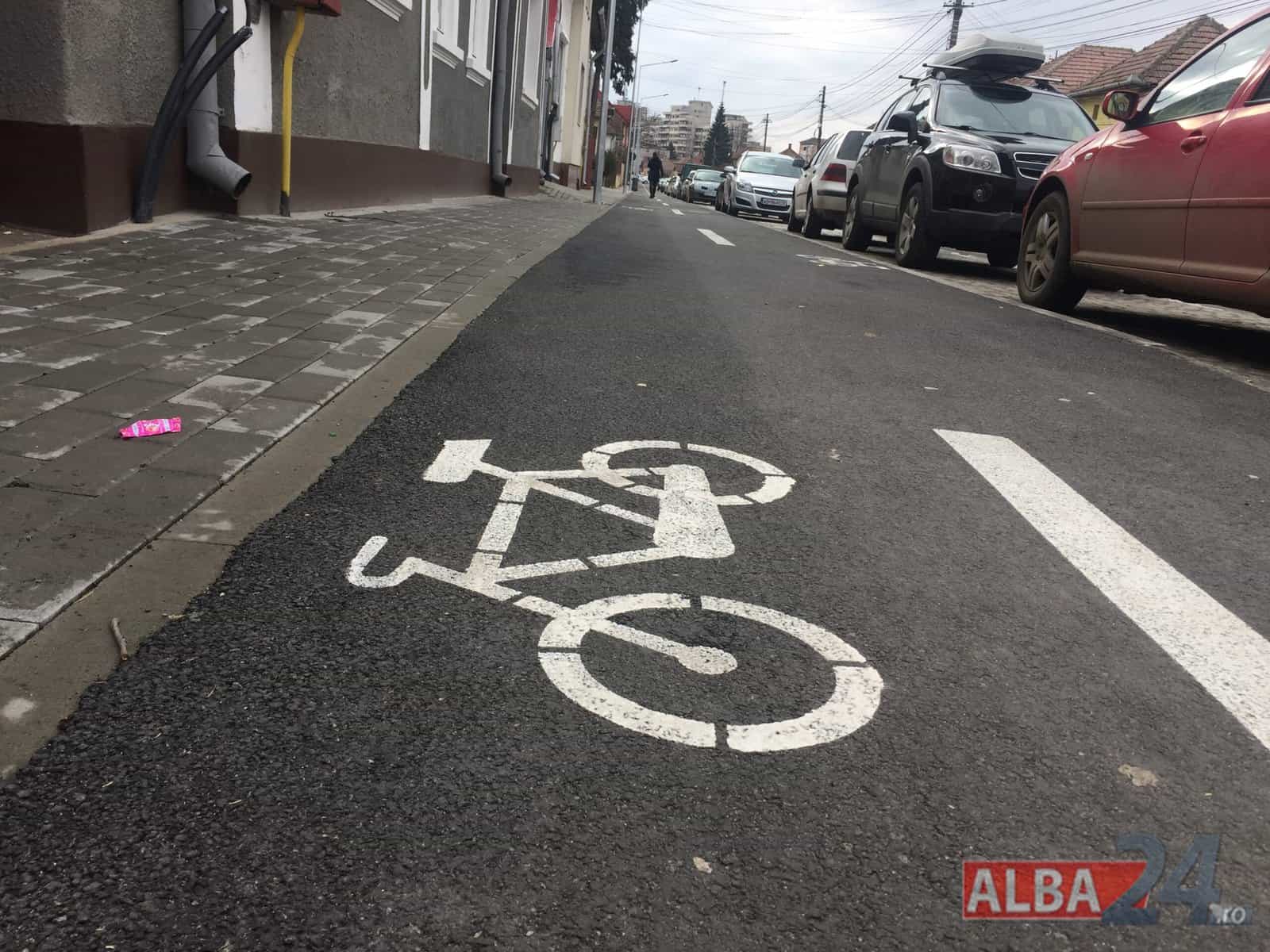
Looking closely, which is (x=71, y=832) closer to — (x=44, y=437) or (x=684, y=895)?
(x=684, y=895)

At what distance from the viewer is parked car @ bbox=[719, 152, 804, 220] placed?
28.3m

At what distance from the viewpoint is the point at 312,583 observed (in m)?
2.60

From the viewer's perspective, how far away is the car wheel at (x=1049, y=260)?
8180mm

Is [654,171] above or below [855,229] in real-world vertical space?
below

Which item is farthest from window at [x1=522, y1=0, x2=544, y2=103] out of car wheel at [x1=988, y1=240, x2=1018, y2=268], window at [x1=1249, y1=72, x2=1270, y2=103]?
window at [x1=1249, y1=72, x2=1270, y2=103]

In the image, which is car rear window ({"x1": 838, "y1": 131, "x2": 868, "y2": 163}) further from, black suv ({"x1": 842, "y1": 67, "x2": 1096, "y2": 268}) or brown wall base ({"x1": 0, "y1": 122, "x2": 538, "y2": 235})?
brown wall base ({"x1": 0, "y1": 122, "x2": 538, "y2": 235})

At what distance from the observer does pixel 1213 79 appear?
682 centimetres

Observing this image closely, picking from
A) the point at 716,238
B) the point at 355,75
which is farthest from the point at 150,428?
the point at 716,238

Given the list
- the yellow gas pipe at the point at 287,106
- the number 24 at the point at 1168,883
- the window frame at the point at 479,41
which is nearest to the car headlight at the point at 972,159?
the yellow gas pipe at the point at 287,106

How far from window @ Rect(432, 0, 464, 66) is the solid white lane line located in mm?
14680

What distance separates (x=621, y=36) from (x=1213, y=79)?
54676 mm

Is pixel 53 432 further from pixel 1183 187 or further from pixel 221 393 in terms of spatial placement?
pixel 1183 187

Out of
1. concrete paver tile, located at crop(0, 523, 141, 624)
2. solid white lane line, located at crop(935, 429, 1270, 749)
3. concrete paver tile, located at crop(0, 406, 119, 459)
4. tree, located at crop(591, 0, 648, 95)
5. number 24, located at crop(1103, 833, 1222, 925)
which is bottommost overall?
concrete paver tile, located at crop(0, 523, 141, 624)

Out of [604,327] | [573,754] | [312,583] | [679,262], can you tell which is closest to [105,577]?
[312,583]
